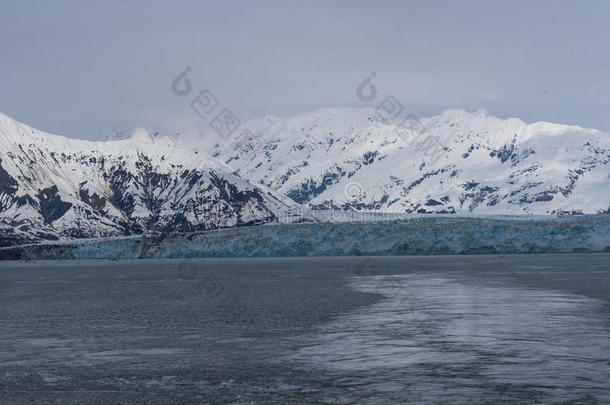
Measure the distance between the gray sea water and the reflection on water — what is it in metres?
0.04

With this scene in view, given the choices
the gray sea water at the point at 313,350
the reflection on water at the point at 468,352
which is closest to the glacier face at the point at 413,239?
the gray sea water at the point at 313,350

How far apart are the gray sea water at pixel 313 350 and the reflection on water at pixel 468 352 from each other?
0.04 m

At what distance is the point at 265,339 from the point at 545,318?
9.25 meters

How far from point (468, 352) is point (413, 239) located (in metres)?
82.7

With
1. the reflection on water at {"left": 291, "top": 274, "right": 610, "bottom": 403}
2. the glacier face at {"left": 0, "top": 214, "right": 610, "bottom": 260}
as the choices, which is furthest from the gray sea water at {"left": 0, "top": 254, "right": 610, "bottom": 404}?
the glacier face at {"left": 0, "top": 214, "right": 610, "bottom": 260}

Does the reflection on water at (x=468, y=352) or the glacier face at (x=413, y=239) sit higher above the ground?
the glacier face at (x=413, y=239)

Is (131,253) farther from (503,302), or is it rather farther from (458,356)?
(458,356)

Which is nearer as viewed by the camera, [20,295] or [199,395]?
[199,395]

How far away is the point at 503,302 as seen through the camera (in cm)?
3091

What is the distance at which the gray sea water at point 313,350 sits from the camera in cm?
1423

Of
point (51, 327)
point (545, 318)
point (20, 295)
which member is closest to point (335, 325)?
point (545, 318)

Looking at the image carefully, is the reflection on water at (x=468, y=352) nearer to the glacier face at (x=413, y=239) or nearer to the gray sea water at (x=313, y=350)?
the gray sea water at (x=313, y=350)

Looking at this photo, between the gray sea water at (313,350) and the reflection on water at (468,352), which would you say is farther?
the gray sea water at (313,350)

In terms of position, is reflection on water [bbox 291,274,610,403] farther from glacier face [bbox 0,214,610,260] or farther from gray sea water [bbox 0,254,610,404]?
glacier face [bbox 0,214,610,260]
